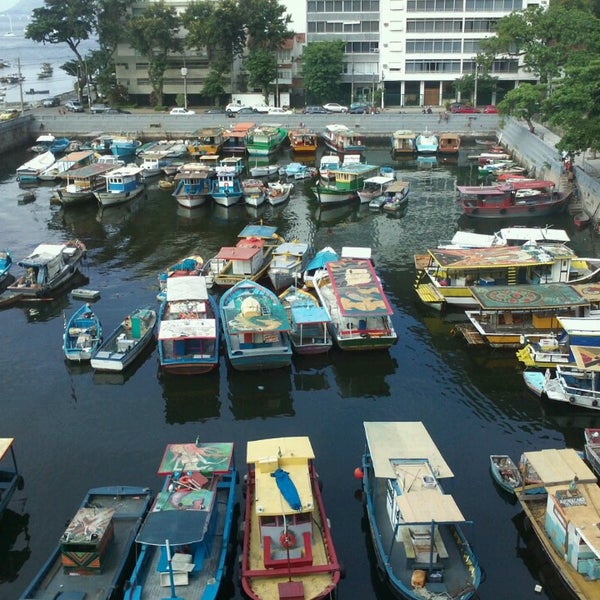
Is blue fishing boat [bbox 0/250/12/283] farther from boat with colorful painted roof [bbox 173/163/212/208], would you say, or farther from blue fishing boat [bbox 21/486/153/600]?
blue fishing boat [bbox 21/486/153/600]

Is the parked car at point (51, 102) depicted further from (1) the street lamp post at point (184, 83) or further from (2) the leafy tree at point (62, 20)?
(1) the street lamp post at point (184, 83)

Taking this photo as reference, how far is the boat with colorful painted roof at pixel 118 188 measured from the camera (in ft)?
228

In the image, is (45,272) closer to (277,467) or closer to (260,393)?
(260,393)

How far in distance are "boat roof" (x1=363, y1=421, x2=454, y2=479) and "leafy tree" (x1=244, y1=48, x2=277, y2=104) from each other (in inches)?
3569

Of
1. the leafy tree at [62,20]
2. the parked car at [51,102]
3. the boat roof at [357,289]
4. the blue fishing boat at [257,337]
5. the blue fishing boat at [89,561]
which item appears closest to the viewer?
the blue fishing boat at [89,561]

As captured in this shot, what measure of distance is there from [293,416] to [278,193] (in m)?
38.7

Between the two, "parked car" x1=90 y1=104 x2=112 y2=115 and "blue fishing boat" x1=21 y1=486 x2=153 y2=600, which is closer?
"blue fishing boat" x1=21 y1=486 x2=153 y2=600

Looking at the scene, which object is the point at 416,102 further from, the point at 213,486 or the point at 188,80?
the point at 213,486

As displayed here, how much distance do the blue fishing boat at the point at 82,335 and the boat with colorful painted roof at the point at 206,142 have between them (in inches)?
2036

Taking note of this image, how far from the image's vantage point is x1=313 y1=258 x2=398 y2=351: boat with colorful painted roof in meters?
38.9

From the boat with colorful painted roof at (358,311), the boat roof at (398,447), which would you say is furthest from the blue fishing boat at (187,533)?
the boat with colorful painted roof at (358,311)

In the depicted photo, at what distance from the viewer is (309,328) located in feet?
131

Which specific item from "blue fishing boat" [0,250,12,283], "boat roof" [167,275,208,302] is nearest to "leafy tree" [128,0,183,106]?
"blue fishing boat" [0,250,12,283]

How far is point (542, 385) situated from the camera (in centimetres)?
3509
